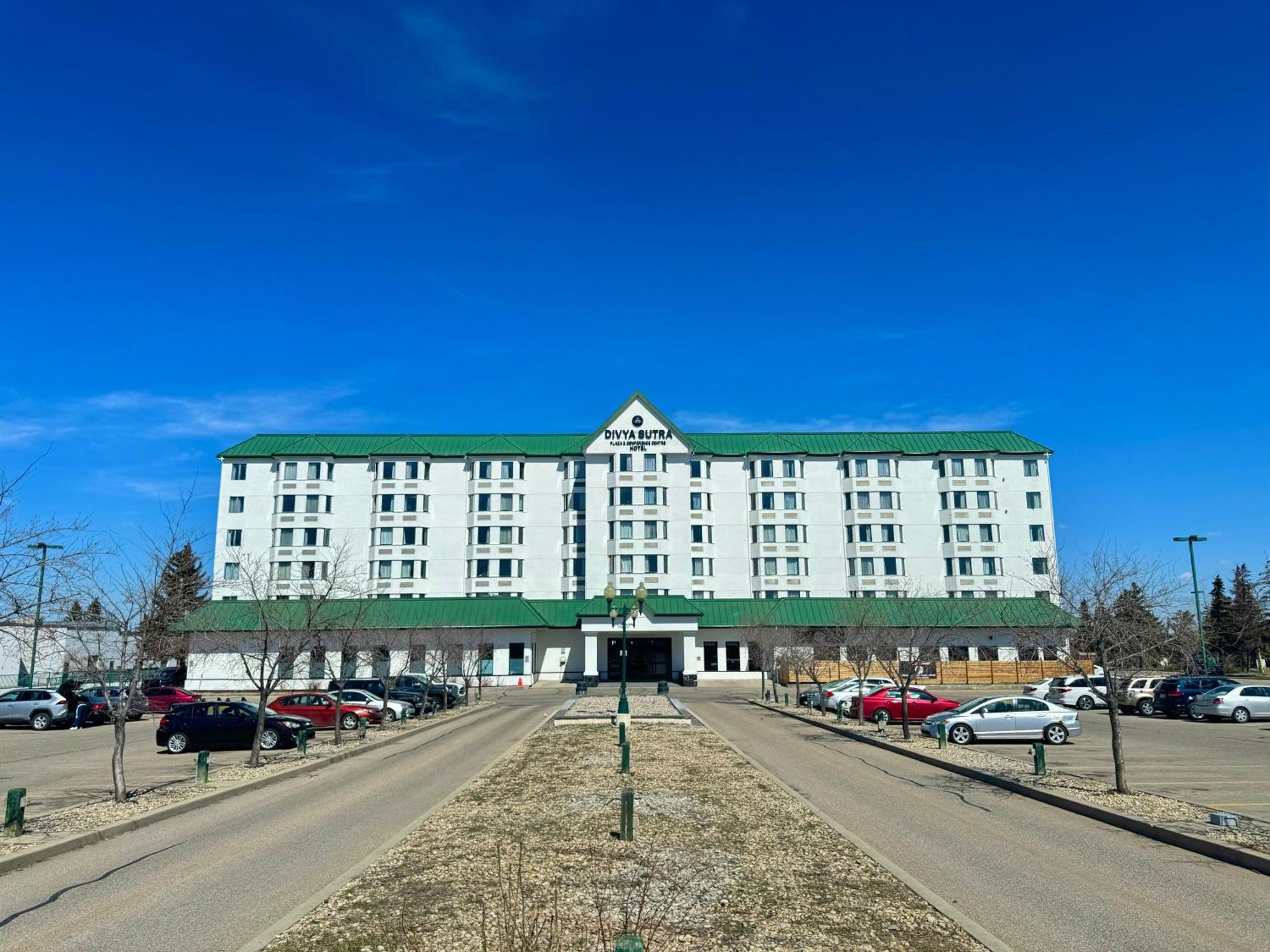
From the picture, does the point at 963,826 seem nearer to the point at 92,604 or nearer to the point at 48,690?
the point at 92,604

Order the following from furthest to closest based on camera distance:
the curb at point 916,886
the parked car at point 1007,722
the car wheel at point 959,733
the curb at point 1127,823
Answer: the parked car at point 1007,722 < the car wheel at point 959,733 < the curb at point 1127,823 < the curb at point 916,886

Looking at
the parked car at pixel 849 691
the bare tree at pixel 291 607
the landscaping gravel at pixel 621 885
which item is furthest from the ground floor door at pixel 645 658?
the landscaping gravel at pixel 621 885

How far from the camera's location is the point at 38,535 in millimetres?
13648

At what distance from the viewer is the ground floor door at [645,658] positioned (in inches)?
2677

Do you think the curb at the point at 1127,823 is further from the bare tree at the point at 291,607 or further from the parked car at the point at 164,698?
the parked car at the point at 164,698

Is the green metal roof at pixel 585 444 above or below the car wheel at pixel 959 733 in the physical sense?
above

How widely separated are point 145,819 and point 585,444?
198ft

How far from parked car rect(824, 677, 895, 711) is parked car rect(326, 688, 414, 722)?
686 inches

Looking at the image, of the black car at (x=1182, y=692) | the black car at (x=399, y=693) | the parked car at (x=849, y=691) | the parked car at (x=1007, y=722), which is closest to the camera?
the parked car at (x=1007, y=722)

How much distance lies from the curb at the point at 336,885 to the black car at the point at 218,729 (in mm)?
12122

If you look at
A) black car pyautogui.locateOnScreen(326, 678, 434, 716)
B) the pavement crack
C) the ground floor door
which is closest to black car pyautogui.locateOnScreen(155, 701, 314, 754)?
black car pyautogui.locateOnScreen(326, 678, 434, 716)

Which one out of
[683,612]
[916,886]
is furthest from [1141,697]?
[916,886]

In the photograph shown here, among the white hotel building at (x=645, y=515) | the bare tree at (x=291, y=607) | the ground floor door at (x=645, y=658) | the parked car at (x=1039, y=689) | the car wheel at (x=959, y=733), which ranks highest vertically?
the white hotel building at (x=645, y=515)

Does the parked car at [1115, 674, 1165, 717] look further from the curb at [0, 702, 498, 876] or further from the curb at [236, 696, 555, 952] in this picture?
the curb at [236, 696, 555, 952]
